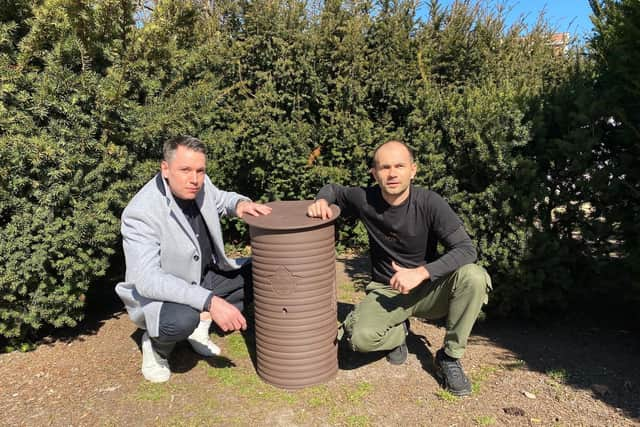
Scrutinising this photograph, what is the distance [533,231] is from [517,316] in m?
0.97

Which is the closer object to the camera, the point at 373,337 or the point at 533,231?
the point at 373,337

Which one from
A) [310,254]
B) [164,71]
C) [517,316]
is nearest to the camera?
[310,254]

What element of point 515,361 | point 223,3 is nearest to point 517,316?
point 515,361

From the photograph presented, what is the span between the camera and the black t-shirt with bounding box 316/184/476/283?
311cm

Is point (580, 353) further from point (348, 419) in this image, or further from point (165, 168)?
point (165, 168)

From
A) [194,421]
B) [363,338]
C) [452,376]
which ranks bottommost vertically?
[194,421]

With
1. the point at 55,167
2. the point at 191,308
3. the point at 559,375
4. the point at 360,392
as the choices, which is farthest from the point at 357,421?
the point at 55,167

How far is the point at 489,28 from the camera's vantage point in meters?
6.44

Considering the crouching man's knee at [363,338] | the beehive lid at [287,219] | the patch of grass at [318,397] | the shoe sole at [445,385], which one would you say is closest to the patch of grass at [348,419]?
the patch of grass at [318,397]

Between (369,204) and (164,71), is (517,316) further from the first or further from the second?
(164,71)

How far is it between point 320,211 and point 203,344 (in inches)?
59.3

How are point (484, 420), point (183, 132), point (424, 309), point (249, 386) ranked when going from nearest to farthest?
point (484, 420) < point (249, 386) < point (424, 309) < point (183, 132)

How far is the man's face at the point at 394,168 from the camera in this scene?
316cm

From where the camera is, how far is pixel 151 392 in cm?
329
